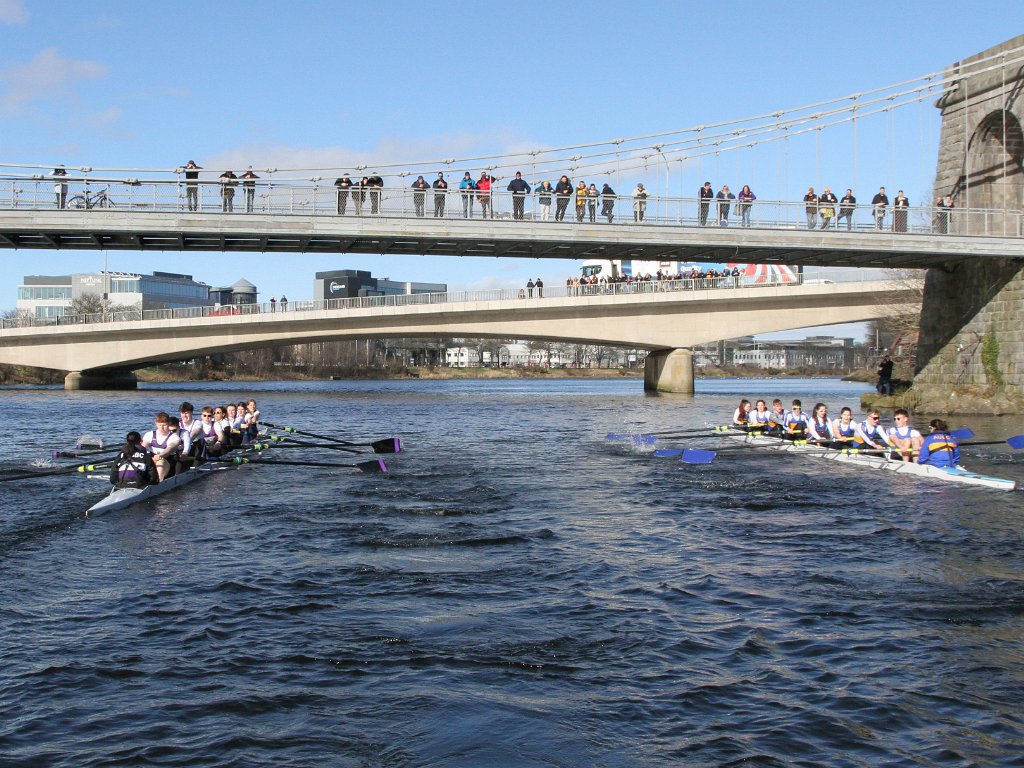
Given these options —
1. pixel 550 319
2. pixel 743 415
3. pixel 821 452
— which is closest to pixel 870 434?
pixel 821 452

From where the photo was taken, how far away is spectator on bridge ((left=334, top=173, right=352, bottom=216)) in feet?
120

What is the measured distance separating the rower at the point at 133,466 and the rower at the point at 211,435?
455cm

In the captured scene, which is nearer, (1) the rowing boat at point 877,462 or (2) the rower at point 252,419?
(1) the rowing boat at point 877,462

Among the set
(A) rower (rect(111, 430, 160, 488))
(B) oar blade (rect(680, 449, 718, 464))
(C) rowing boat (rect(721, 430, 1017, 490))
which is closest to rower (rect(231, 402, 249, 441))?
(A) rower (rect(111, 430, 160, 488))

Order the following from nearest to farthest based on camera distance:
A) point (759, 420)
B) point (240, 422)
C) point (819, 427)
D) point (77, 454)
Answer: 1. point (77, 454)
2. point (819, 427)
3. point (240, 422)
4. point (759, 420)

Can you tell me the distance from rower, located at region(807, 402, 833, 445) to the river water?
18.0 feet

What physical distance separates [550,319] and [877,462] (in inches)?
1506

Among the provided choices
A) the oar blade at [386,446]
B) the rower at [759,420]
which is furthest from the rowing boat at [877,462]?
the oar blade at [386,446]

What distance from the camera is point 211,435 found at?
22594 mm

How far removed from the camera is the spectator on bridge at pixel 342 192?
36562mm

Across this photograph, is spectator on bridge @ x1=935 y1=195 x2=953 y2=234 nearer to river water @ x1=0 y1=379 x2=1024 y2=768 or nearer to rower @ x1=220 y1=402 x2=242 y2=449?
river water @ x1=0 y1=379 x2=1024 y2=768

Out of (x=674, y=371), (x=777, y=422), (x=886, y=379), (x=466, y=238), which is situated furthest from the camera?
(x=674, y=371)

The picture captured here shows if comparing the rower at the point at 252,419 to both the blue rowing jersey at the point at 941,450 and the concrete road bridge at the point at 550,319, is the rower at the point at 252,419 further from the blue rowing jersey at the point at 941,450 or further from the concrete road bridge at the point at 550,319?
the concrete road bridge at the point at 550,319

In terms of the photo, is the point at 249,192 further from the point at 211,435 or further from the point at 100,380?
the point at 100,380
